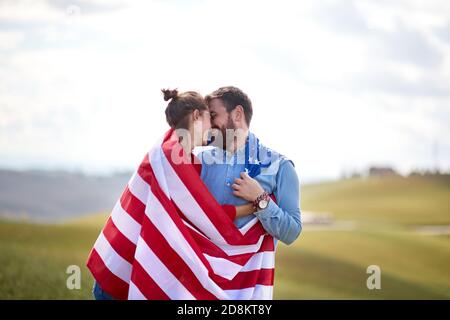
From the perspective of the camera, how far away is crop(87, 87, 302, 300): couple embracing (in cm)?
450

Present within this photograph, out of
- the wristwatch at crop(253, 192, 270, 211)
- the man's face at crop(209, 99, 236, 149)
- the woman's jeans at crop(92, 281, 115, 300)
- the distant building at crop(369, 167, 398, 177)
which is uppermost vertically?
the distant building at crop(369, 167, 398, 177)

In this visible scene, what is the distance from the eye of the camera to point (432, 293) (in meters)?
18.0

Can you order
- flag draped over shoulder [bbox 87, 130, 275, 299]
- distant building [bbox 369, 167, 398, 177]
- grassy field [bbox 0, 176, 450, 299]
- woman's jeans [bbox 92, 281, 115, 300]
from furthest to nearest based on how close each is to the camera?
distant building [bbox 369, 167, 398, 177]
grassy field [bbox 0, 176, 450, 299]
woman's jeans [bbox 92, 281, 115, 300]
flag draped over shoulder [bbox 87, 130, 275, 299]

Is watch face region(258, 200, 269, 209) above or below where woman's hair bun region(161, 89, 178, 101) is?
below

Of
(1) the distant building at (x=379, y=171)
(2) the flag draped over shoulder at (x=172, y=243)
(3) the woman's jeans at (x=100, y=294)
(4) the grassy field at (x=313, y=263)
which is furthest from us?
(1) the distant building at (x=379, y=171)

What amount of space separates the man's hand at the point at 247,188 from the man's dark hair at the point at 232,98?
446mm

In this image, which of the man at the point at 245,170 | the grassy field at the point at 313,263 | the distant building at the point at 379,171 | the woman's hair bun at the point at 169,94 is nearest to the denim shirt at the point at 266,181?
the man at the point at 245,170

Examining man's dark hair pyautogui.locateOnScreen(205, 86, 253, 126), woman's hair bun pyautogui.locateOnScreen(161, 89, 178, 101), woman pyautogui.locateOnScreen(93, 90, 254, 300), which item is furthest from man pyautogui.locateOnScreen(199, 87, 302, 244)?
woman's hair bun pyautogui.locateOnScreen(161, 89, 178, 101)

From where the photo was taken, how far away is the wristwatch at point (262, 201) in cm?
452

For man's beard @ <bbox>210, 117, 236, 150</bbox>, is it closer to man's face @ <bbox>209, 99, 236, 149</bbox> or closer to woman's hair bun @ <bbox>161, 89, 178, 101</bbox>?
man's face @ <bbox>209, 99, 236, 149</bbox>

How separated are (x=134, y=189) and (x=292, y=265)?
1538 centimetres

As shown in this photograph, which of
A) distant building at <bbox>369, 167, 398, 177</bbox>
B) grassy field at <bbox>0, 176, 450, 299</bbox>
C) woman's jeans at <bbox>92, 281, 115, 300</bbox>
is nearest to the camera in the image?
woman's jeans at <bbox>92, 281, 115, 300</bbox>

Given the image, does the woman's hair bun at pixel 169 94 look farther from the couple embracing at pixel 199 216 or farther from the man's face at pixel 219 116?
the man's face at pixel 219 116
